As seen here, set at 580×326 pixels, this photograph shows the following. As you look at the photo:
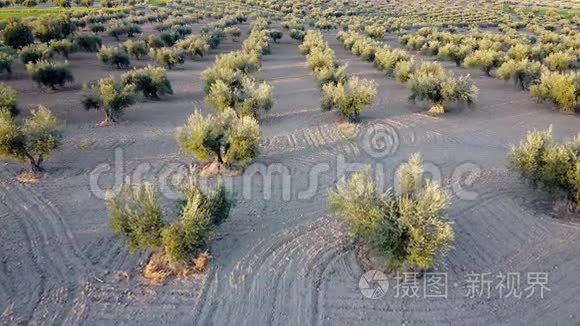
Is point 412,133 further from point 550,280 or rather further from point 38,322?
point 38,322

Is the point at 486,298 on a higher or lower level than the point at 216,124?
lower

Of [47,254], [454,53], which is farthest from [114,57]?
[454,53]

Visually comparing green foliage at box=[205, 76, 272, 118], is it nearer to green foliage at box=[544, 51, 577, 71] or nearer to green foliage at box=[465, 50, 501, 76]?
green foliage at box=[465, 50, 501, 76]

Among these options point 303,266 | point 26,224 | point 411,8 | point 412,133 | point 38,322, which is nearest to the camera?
point 38,322

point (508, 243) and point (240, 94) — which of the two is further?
point (240, 94)

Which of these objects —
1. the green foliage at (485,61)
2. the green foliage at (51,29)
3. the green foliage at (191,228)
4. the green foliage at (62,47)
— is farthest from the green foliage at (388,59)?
the green foliage at (51,29)

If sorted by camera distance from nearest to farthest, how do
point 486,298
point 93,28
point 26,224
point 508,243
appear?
point 486,298
point 508,243
point 26,224
point 93,28

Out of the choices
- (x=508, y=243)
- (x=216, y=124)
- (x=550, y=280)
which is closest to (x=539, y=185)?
(x=508, y=243)
